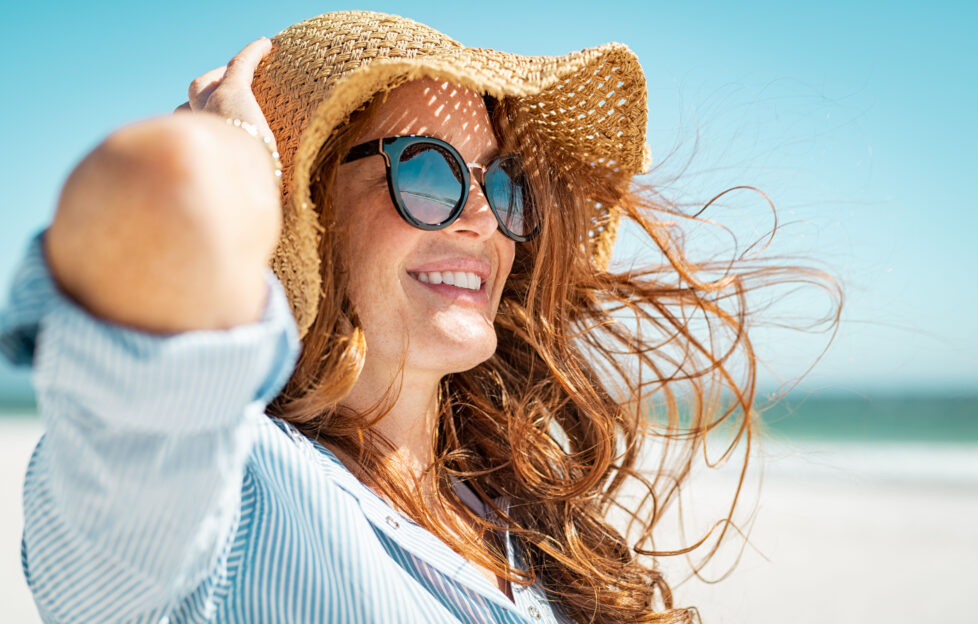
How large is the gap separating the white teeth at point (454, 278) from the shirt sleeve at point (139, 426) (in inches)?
35.3

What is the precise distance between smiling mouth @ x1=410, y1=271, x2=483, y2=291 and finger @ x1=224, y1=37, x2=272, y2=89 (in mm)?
555

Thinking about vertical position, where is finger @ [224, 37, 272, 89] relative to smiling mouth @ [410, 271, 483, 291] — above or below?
above

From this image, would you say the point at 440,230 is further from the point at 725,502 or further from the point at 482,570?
the point at 725,502

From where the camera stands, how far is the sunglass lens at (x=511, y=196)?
1.83 metres

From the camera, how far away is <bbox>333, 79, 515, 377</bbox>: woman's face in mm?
1685

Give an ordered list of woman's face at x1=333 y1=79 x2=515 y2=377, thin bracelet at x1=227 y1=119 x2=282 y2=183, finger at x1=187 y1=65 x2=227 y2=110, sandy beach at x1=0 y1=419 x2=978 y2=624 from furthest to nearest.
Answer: sandy beach at x1=0 y1=419 x2=978 y2=624 < woman's face at x1=333 y1=79 x2=515 y2=377 < finger at x1=187 y1=65 x2=227 y2=110 < thin bracelet at x1=227 y1=119 x2=282 y2=183

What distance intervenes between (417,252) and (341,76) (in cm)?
43

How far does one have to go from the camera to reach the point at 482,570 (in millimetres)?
1709

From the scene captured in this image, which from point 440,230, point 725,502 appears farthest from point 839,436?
point 440,230

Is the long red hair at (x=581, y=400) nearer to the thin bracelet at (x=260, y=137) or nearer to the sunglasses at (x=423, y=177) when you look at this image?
the sunglasses at (x=423, y=177)

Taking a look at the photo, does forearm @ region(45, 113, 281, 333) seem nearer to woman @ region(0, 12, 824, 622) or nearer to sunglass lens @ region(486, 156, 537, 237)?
woman @ region(0, 12, 824, 622)

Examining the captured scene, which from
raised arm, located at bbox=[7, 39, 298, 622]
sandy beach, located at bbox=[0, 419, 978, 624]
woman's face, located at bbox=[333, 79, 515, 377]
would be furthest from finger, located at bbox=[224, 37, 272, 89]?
sandy beach, located at bbox=[0, 419, 978, 624]

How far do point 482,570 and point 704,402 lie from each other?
913 millimetres

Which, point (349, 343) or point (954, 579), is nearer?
point (349, 343)
